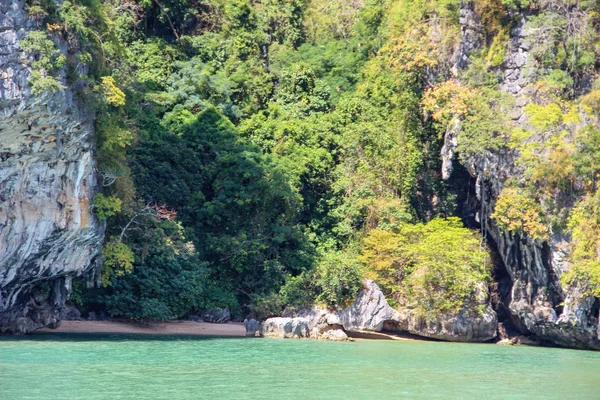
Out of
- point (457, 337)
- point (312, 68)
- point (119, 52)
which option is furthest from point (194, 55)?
point (457, 337)

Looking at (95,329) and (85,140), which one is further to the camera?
(95,329)

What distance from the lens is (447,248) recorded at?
25.7 m

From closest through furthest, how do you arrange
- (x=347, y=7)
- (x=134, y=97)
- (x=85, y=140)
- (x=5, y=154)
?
(x=5, y=154) < (x=85, y=140) < (x=134, y=97) < (x=347, y=7)

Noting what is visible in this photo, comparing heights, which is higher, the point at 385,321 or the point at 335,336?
the point at 385,321

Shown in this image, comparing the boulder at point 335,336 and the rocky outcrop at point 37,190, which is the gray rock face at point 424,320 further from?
the rocky outcrop at point 37,190

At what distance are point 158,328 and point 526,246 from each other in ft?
31.3

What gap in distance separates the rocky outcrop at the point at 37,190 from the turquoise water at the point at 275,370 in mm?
1174

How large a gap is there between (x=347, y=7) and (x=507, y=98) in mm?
11642

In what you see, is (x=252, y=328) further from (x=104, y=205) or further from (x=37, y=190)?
(x=37, y=190)

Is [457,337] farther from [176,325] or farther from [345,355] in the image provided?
[176,325]

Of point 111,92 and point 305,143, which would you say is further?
point 305,143

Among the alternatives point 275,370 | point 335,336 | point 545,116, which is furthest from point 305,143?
point 275,370

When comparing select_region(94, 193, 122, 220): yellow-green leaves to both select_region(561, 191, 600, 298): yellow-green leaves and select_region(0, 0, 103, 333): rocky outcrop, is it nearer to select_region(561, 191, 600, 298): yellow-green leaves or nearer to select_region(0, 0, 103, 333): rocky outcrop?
select_region(0, 0, 103, 333): rocky outcrop

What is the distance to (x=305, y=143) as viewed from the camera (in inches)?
1160
